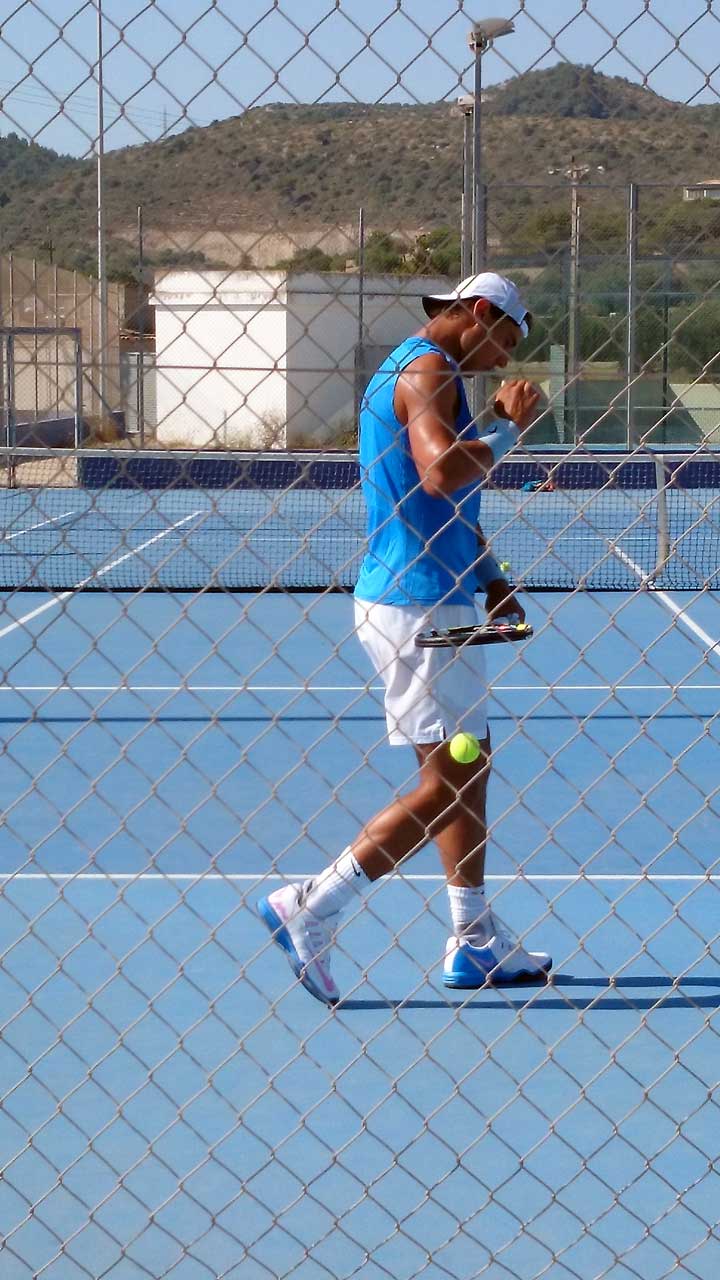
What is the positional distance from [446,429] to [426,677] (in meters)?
0.75

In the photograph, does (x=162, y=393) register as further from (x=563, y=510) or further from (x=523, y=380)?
(x=563, y=510)

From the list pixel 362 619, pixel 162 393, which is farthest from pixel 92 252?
pixel 162 393

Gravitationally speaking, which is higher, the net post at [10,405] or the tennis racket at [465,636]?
the net post at [10,405]

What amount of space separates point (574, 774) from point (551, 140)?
11.8ft

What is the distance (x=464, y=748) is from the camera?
156 inches

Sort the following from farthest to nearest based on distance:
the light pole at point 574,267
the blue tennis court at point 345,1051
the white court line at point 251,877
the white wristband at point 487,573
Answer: the white court line at point 251,877, the white wristband at point 487,573, the light pole at point 574,267, the blue tennis court at point 345,1051

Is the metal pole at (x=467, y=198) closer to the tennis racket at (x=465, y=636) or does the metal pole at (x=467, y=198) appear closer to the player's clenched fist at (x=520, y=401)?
the player's clenched fist at (x=520, y=401)

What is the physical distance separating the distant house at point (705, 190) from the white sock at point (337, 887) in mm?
1858

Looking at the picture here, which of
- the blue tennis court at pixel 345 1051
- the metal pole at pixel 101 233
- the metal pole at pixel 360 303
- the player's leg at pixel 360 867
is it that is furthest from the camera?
the player's leg at pixel 360 867

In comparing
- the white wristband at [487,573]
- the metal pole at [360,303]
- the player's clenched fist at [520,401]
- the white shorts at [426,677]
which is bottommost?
the white shorts at [426,677]

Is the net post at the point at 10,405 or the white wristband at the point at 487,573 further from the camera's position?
the net post at the point at 10,405

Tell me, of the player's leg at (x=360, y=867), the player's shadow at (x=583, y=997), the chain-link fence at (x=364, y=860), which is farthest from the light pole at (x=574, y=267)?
the player's shadow at (x=583, y=997)

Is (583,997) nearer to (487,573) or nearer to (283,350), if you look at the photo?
(487,573)

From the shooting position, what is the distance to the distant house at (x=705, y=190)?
3812mm
